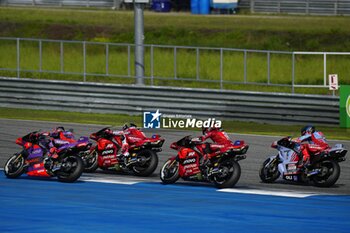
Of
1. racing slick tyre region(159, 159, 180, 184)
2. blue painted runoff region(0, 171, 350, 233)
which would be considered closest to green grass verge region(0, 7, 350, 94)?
racing slick tyre region(159, 159, 180, 184)

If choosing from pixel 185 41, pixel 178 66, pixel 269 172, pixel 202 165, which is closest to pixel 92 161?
pixel 202 165

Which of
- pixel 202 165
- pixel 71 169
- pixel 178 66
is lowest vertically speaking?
pixel 71 169

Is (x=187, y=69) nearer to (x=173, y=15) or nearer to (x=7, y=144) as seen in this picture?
(x=7, y=144)

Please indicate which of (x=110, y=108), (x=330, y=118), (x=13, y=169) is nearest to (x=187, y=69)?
(x=110, y=108)

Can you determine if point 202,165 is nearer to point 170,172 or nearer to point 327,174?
point 170,172

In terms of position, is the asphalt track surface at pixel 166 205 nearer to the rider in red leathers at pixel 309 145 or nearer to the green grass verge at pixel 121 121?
the rider in red leathers at pixel 309 145

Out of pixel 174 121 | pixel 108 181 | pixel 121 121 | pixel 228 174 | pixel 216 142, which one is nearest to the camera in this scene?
pixel 228 174

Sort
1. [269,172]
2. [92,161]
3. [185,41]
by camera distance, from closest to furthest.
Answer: [269,172]
[92,161]
[185,41]

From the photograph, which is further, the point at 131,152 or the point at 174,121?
the point at 174,121

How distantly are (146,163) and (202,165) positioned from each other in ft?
5.99

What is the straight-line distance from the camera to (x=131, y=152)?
22672 mm

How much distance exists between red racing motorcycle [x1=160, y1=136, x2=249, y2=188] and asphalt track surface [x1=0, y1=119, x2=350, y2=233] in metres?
0.26

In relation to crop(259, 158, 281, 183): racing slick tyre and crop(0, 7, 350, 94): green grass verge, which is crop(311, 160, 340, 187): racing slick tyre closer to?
crop(259, 158, 281, 183): racing slick tyre

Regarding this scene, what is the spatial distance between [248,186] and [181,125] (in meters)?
10.5
